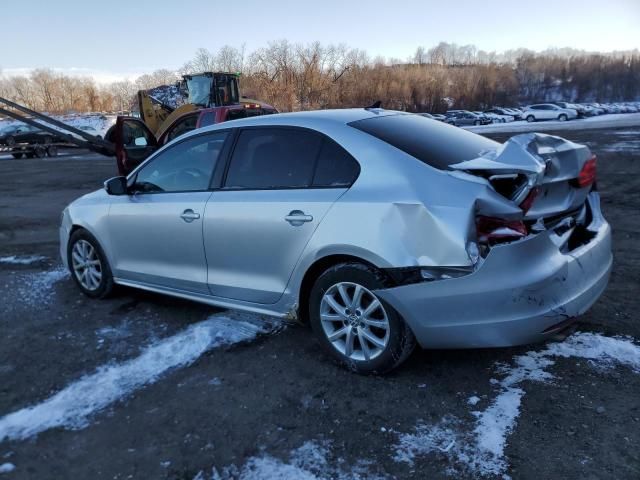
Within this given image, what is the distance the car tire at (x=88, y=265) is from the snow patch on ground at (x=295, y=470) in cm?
286

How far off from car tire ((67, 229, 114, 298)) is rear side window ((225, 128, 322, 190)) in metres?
1.76

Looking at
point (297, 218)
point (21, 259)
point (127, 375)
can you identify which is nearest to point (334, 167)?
point (297, 218)

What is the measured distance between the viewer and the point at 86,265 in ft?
16.5

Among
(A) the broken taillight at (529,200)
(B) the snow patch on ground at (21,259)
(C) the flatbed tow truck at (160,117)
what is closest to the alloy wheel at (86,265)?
(B) the snow patch on ground at (21,259)

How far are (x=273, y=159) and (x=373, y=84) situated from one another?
8551cm

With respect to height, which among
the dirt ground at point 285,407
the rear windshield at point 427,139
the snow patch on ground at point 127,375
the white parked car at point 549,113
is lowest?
the white parked car at point 549,113

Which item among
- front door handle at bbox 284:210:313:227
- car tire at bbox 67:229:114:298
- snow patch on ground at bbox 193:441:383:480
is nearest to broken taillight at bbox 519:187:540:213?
front door handle at bbox 284:210:313:227

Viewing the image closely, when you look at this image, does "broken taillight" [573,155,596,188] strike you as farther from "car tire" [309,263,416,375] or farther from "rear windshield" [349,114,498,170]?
"car tire" [309,263,416,375]

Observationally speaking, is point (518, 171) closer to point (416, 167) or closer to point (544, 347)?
point (416, 167)

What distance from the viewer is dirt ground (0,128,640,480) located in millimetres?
2559

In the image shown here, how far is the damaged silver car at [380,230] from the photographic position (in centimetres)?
286

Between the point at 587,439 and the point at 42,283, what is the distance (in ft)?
17.2

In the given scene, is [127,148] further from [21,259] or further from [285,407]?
[285,407]

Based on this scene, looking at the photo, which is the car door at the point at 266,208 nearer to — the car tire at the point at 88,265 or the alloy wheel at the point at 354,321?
the alloy wheel at the point at 354,321
